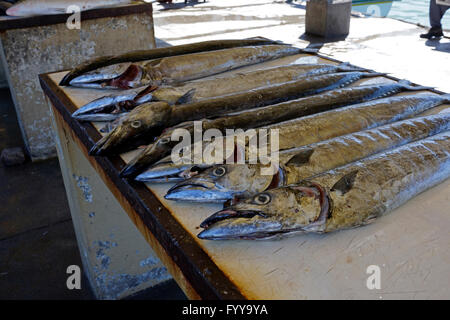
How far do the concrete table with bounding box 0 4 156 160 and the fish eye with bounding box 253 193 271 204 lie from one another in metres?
3.31

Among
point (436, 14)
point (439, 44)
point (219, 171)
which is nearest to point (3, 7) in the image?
point (219, 171)

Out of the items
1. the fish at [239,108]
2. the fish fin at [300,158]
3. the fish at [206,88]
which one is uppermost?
the fish at [206,88]

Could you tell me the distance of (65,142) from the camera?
2402 mm

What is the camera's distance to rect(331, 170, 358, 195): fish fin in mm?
1197

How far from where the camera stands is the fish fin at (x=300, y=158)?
1.36 metres

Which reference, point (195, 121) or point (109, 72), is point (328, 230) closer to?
point (195, 121)

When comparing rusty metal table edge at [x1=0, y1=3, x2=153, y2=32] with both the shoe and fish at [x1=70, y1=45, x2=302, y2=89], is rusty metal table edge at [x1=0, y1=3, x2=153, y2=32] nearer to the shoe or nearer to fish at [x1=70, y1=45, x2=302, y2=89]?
fish at [x1=70, y1=45, x2=302, y2=89]

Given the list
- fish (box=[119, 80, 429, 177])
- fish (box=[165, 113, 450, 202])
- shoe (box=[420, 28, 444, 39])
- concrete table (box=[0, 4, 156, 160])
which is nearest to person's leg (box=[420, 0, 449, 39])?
shoe (box=[420, 28, 444, 39])

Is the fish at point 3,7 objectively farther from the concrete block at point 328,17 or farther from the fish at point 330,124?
the concrete block at point 328,17

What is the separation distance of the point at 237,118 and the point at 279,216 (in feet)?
2.37

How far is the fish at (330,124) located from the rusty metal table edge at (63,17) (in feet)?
9.36

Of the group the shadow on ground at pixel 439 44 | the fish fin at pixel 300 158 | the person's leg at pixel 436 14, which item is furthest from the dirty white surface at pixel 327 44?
the fish fin at pixel 300 158
